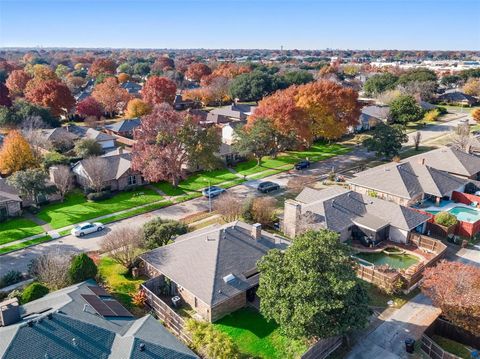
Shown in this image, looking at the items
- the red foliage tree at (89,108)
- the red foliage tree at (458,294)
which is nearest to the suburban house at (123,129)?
the red foliage tree at (89,108)

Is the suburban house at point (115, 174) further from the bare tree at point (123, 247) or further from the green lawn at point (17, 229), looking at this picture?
the bare tree at point (123, 247)

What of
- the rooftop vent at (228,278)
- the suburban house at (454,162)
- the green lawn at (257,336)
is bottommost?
the green lawn at (257,336)

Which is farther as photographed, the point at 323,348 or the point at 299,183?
the point at 299,183

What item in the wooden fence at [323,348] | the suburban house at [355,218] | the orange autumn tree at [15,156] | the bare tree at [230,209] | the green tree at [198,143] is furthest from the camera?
the orange autumn tree at [15,156]

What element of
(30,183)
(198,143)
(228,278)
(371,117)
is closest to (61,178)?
(30,183)

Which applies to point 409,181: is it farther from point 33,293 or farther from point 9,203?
point 9,203

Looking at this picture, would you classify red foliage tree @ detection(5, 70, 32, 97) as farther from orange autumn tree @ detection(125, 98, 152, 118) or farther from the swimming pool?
the swimming pool
